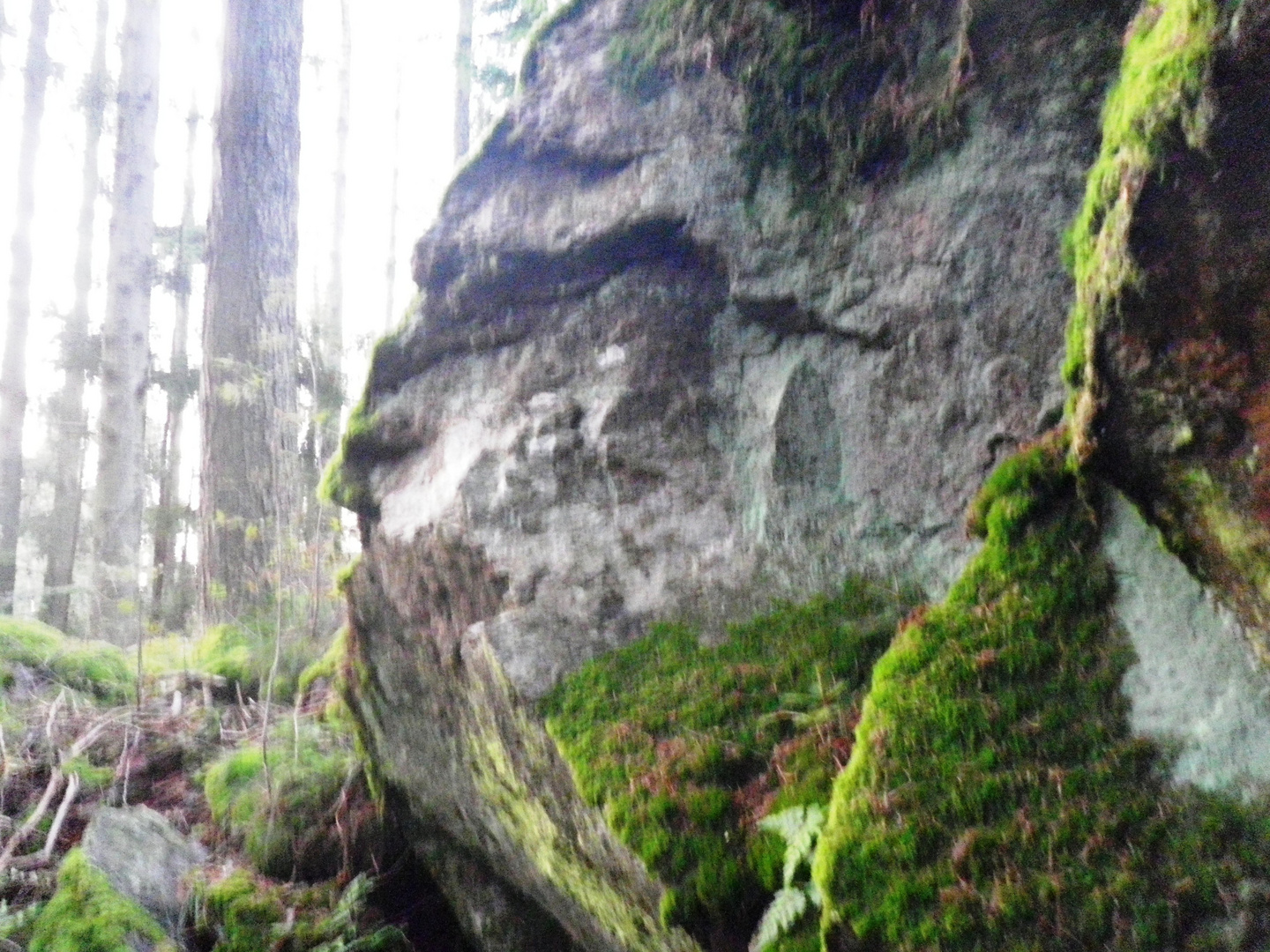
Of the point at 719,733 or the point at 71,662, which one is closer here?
the point at 719,733

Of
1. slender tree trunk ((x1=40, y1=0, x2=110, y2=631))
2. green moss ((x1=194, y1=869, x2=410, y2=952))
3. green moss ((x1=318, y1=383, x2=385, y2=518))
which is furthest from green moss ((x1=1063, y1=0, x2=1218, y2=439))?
slender tree trunk ((x1=40, y1=0, x2=110, y2=631))

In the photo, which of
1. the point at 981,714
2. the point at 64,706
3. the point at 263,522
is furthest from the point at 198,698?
the point at 981,714

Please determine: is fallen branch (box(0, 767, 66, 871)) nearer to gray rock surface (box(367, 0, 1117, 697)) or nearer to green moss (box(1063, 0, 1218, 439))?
gray rock surface (box(367, 0, 1117, 697))

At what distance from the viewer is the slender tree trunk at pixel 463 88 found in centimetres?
1455

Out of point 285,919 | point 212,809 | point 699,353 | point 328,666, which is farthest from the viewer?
point 328,666

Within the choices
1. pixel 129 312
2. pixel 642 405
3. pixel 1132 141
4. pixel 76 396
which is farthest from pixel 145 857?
pixel 76 396

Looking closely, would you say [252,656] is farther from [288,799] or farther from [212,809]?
[288,799]

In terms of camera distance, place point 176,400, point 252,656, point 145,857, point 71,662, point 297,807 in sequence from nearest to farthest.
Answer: point 145,857, point 297,807, point 252,656, point 71,662, point 176,400

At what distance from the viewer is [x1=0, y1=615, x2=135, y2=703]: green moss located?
6.30 meters

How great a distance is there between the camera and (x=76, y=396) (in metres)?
20.4

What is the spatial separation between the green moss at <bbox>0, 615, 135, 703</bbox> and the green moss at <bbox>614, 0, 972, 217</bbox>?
18.4 feet

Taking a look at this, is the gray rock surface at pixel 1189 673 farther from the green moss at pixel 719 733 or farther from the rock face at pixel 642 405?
the green moss at pixel 719 733

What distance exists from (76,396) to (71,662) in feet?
54.8

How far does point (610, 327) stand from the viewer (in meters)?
3.83
